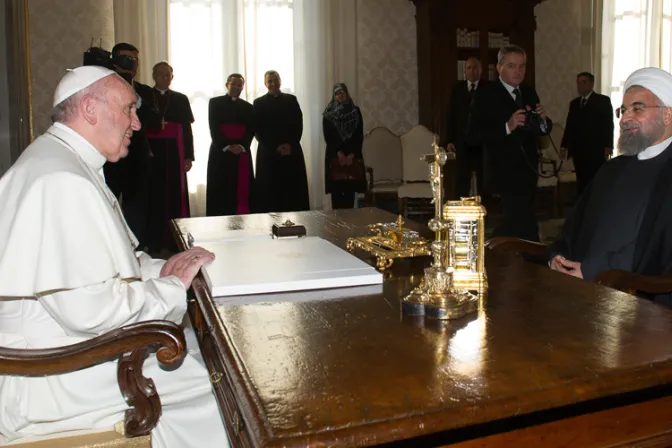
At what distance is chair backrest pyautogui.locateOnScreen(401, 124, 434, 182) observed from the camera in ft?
29.5

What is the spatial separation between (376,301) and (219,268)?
55cm

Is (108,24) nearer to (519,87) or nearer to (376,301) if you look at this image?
(519,87)

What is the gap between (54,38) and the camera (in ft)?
28.2

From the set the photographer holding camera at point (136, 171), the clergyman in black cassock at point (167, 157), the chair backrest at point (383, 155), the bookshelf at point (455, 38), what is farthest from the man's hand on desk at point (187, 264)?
the bookshelf at point (455, 38)

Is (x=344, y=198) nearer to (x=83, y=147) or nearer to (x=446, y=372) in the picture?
(x=83, y=147)

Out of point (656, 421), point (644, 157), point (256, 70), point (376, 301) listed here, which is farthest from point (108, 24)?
point (656, 421)

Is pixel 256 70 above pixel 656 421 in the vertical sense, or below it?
above

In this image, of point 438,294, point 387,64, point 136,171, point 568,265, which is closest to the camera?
point 438,294

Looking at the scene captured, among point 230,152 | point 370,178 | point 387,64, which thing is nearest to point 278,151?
point 230,152

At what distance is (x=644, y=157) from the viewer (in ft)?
9.56

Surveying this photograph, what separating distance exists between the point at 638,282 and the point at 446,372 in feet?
3.85

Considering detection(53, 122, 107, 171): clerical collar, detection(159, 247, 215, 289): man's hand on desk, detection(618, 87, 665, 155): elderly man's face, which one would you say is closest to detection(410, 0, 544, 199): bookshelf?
detection(618, 87, 665, 155): elderly man's face

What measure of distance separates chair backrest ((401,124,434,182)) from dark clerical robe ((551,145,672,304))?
229 inches

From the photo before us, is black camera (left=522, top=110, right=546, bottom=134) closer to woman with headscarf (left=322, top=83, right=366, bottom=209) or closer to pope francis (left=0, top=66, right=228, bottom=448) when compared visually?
woman with headscarf (left=322, top=83, right=366, bottom=209)
